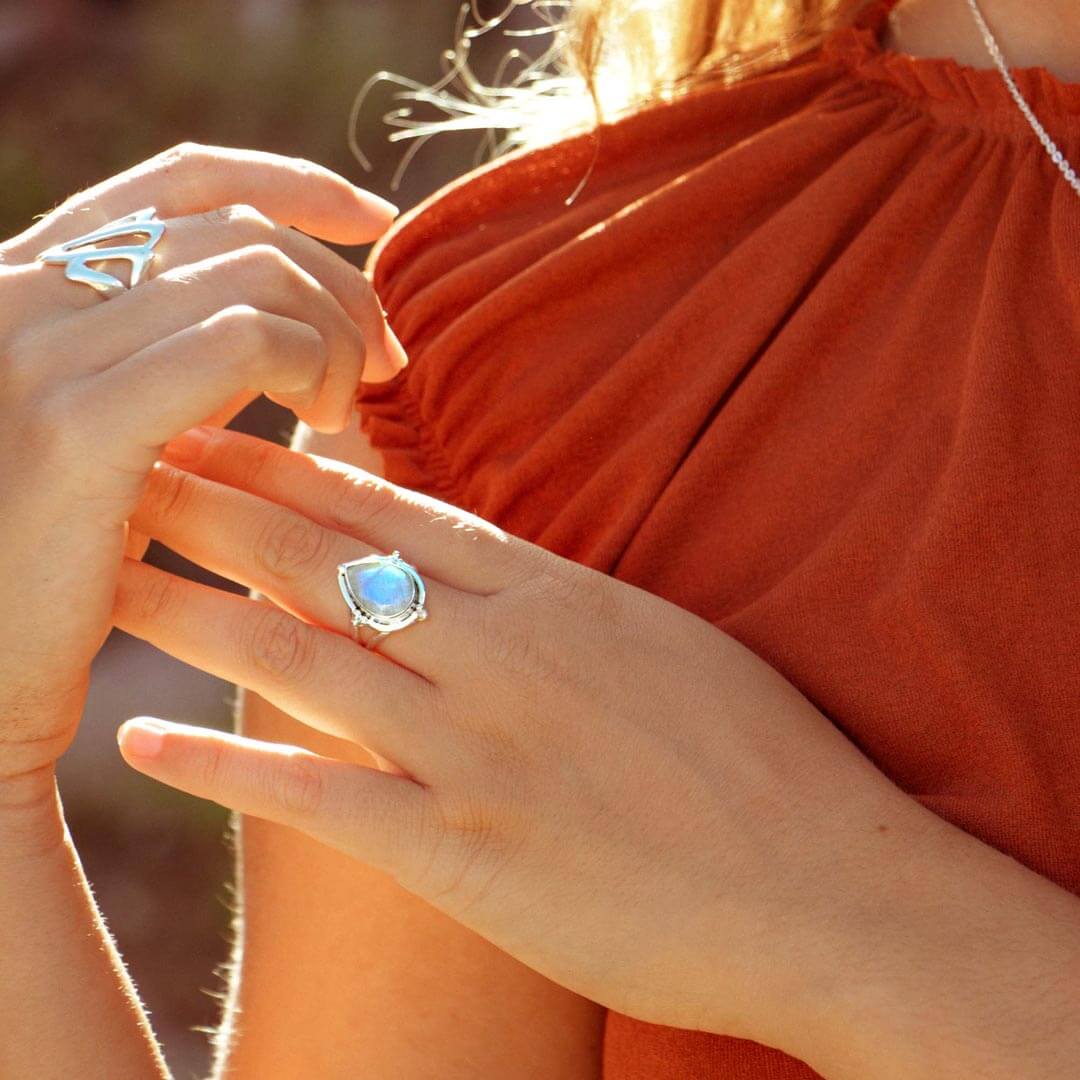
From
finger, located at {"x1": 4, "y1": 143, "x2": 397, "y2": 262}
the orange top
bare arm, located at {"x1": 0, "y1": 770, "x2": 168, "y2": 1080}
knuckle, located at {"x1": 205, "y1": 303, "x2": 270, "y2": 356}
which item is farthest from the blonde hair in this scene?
bare arm, located at {"x1": 0, "y1": 770, "x2": 168, "y2": 1080}

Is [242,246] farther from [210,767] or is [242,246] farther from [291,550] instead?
[210,767]

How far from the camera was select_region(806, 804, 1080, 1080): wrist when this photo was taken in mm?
903

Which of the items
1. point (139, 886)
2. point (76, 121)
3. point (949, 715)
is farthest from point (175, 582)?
point (76, 121)

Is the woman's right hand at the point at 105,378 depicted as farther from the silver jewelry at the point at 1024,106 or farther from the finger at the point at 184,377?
the silver jewelry at the point at 1024,106

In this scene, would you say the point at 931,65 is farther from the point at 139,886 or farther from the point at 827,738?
the point at 139,886

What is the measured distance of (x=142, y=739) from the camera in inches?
38.9

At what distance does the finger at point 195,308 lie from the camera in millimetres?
971

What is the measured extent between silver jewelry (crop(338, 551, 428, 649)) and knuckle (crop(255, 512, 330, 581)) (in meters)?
0.02

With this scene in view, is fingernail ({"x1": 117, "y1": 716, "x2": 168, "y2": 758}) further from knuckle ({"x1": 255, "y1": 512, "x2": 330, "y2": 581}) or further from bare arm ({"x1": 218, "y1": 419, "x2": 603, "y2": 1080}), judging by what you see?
bare arm ({"x1": 218, "y1": 419, "x2": 603, "y2": 1080})

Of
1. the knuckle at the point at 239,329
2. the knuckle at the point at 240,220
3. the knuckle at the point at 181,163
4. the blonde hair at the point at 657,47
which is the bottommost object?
the knuckle at the point at 239,329

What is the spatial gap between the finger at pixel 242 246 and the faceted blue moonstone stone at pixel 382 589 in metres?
0.24

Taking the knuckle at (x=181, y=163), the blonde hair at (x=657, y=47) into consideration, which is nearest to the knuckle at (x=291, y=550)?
the knuckle at (x=181, y=163)

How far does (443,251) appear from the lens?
4.81ft

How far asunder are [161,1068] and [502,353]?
74 centimetres
